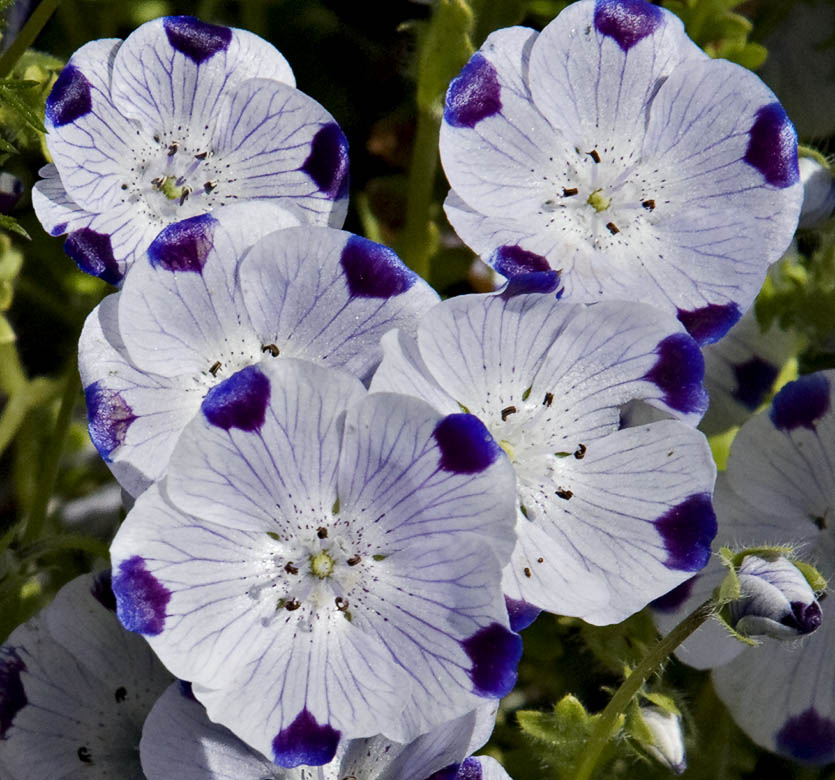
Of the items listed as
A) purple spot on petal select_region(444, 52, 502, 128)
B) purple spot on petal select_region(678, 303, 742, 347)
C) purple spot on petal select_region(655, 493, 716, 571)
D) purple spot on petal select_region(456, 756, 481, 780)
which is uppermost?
purple spot on petal select_region(444, 52, 502, 128)

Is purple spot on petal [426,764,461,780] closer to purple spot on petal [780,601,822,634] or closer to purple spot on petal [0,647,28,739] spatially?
purple spot on petal [780,601,822,634]

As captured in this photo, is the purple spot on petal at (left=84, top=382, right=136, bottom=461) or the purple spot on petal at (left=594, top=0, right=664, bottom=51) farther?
the purple spot on petal at (left=594, top=0, right=664, bottom=51)

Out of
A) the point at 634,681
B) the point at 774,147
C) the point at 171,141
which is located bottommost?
the point at 634,681

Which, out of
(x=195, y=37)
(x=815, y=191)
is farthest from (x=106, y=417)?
(x=815, y=191)

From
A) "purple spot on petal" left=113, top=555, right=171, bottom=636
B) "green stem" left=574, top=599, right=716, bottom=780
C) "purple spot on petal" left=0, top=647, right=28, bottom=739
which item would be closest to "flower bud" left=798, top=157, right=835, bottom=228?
"green stem" left=574, top=599, right=716, bottom=780

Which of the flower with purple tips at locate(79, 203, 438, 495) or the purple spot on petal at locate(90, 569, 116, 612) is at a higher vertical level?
the flower with purple tips at locate(79, 203, 438, 495)

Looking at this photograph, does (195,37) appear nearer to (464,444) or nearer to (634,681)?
(464,444)
